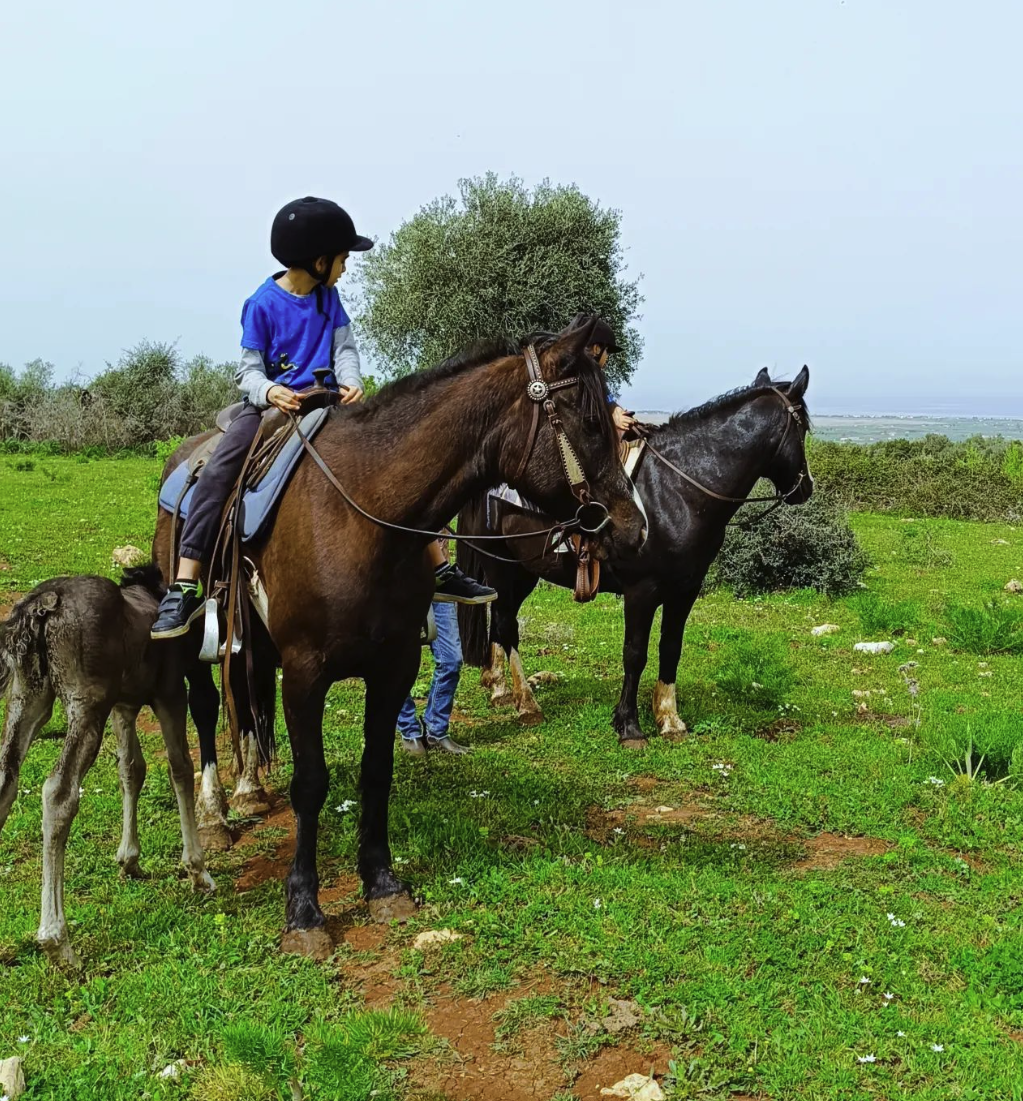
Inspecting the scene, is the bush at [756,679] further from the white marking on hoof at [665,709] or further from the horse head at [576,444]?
the horse head at [576,444]

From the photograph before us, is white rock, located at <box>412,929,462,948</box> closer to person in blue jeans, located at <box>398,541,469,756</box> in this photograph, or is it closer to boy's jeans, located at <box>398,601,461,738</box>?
person in blue jeans, located at <box>398,541,469,756</box>

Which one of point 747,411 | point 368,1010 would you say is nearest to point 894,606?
point 747,411

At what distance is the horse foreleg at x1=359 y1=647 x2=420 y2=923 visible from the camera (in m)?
4.57

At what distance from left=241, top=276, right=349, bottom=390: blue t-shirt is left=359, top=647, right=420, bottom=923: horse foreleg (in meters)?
1.73

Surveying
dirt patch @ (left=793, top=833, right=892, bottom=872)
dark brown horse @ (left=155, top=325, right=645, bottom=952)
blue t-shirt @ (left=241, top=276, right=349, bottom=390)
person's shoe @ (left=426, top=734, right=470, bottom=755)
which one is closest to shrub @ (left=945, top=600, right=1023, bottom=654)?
dirt patch @ (left=793, top=833, right=892, bottom=872)

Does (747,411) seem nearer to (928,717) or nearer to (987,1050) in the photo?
(928,717)

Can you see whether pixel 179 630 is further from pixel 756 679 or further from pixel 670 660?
pixel 756 679

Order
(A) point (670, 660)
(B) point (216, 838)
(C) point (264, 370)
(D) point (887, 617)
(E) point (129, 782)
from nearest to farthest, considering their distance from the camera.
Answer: (E) point (129, 782)
(C) point (264, 370)
(B) point (216, 838)
(A) point (670, 660)
(D) point (887, 617)

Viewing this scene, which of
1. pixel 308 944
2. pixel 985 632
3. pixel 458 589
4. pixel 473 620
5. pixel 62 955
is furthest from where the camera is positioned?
pixel 985 632

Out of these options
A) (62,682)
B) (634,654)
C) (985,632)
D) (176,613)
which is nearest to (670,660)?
(634,654)

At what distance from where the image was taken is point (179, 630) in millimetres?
4477

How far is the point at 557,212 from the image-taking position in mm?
26344

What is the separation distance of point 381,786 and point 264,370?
2.34 metres

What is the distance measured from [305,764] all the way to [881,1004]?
2749 millimetres
